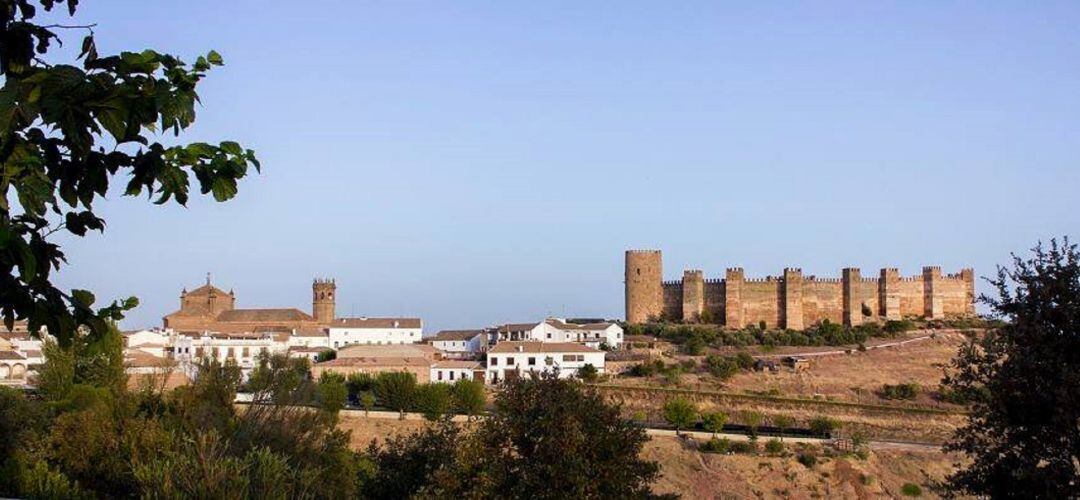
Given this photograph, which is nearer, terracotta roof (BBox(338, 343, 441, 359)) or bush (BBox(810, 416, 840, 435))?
bush (BBox(810, 416, 840, 435))

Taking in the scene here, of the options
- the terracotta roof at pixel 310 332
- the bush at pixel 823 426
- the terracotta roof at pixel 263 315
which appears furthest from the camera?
the terracotta roof at pixel 263 315

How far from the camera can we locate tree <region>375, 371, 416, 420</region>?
44625mm

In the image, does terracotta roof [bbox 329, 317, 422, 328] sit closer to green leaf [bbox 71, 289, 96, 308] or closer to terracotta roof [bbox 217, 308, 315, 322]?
terracotta roof [bbox 217, 308, 315, 322]

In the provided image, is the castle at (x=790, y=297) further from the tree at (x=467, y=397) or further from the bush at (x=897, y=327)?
the tree at (x=467, y=397)

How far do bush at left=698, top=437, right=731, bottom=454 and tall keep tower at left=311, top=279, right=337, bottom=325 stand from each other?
138 feet

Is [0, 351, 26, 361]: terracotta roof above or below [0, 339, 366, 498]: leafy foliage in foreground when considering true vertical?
above

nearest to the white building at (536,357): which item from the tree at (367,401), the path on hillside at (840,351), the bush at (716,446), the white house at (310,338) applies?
the path on hillside at (840,351)

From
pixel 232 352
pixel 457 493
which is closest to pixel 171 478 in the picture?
pixel 457 493

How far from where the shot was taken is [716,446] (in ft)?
131

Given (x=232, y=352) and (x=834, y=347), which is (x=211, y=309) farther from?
(x=834, y=347)

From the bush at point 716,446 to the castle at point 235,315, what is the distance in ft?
120

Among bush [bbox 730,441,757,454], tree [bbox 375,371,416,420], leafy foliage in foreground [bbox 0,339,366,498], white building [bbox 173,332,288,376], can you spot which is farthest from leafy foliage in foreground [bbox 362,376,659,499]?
white building [bbox 173,332,288,376]

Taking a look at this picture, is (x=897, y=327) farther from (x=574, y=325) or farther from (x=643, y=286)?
(x=574, y=325)

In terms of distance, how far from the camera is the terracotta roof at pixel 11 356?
172 ft
